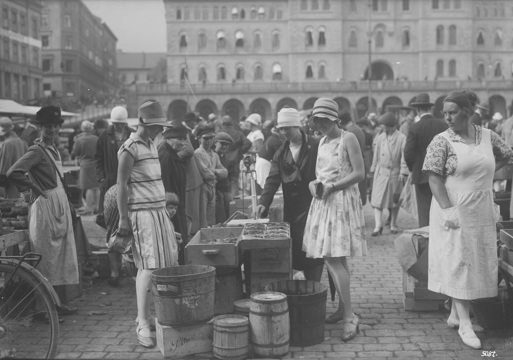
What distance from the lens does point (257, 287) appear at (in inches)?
217

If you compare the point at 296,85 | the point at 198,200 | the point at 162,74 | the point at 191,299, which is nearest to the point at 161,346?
the point at 191,299

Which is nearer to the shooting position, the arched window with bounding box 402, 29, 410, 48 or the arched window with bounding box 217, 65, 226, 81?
the arched window with bounding box 402, 29, 410, 48

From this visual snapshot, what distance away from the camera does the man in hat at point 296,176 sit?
5.74m

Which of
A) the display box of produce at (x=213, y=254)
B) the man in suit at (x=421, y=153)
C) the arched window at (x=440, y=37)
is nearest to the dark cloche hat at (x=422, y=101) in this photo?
the man in suit at (x=421, y=153)

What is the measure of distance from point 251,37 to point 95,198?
57.5 meters

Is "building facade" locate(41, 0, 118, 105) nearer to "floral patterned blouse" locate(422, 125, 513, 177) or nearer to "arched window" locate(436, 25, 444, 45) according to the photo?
"floral patterned blouse" locate(422, 125, 513, 177)

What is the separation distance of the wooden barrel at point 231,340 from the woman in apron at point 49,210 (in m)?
Answer: 1.92

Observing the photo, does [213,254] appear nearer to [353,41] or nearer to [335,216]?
[335,216]

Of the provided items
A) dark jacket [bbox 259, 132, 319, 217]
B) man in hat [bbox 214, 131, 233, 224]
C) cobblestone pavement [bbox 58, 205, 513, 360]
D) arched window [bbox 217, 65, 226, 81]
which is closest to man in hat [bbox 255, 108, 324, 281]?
dark jacket [bbox 259, 132, 319, 217]

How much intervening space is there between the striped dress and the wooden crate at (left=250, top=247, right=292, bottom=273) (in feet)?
2.47

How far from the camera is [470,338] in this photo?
4836 millimetres

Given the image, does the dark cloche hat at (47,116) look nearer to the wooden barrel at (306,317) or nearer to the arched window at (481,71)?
the wooden barrel at (306,317)

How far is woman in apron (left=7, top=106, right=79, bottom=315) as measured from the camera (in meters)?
5.72

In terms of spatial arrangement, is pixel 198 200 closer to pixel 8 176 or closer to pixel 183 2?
pixel 8 176
